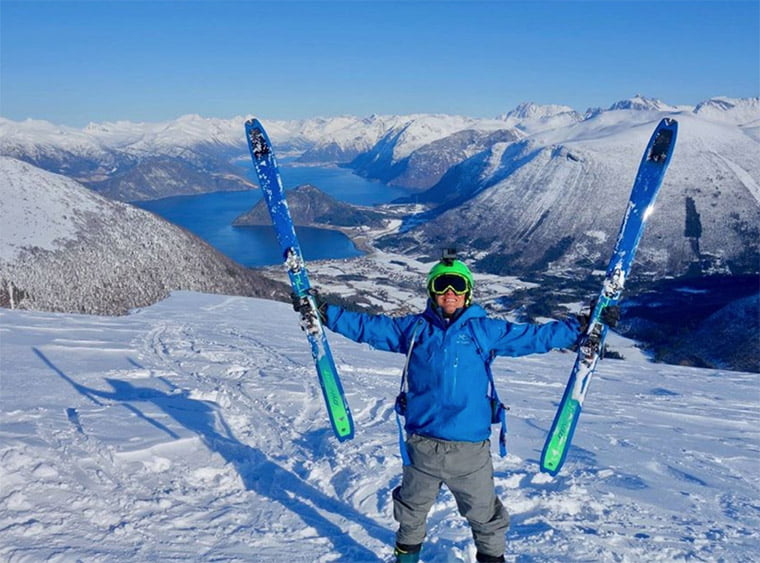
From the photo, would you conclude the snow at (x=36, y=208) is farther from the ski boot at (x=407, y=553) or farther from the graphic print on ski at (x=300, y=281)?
the ski boot at (x=407, y=553)

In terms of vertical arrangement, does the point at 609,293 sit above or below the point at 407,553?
above

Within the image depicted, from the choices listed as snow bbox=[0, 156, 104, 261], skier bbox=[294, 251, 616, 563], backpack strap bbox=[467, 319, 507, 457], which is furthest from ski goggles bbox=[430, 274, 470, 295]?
snow bbox=[0, 156, 104, 261]

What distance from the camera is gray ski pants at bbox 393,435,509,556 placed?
216 inches

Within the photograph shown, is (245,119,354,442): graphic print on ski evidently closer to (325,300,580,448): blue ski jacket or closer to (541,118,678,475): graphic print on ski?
(325,300,580,448): blue ski jacket

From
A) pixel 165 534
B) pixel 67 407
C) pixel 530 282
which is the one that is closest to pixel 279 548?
pixel 165 534

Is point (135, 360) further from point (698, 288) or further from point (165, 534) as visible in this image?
point (698, 288)

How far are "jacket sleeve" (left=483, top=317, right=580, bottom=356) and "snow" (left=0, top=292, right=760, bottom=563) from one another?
8.13 feet

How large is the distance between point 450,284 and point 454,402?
3.89 feet

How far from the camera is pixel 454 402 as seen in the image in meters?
5.46

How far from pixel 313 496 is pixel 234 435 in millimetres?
2634

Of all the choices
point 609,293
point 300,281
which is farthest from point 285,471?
point 609,293

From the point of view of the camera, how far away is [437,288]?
5.61 metres

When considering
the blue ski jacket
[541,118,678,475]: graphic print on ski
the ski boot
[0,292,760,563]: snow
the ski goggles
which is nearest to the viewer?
the blue ski jacket

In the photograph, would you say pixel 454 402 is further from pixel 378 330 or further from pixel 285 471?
pixel 285 471
